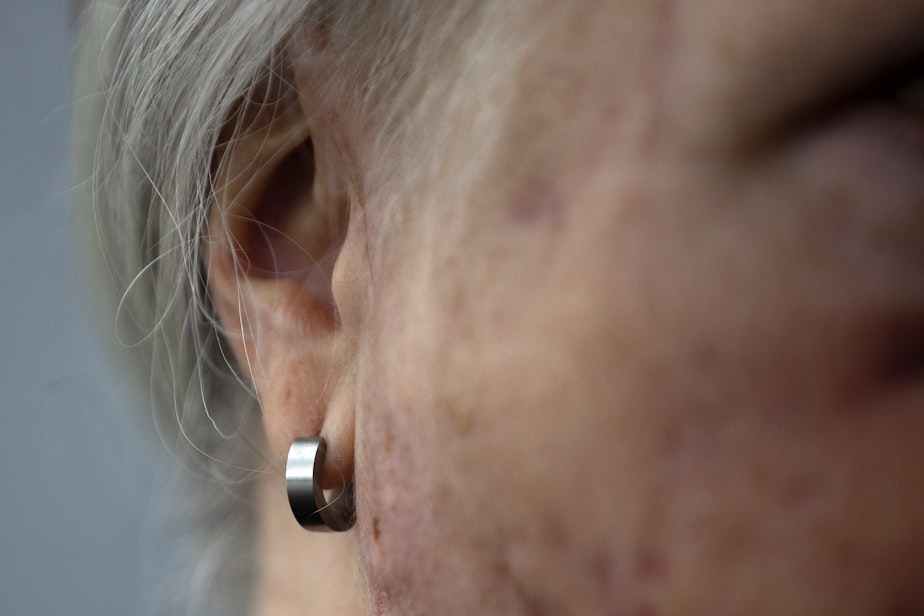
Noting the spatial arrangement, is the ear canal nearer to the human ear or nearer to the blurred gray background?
the human ear

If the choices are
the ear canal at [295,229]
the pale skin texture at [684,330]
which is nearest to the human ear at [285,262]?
the ear canal at [295,229]

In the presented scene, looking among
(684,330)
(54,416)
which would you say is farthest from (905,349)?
(54,416)

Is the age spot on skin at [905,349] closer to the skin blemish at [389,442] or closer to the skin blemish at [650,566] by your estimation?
the skin blemish at [650,566]

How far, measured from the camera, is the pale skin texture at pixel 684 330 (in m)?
0.34

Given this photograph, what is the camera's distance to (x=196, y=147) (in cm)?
56

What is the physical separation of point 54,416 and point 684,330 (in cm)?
84

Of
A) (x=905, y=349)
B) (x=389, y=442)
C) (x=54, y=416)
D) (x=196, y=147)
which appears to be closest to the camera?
(x=905, y=349)

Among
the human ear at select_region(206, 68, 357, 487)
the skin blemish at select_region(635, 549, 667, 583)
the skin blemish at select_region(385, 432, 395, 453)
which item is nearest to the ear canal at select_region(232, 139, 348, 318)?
the human ear at select_region(206, 68, 357, 487)

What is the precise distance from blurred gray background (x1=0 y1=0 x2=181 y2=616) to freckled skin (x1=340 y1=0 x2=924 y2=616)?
45 cm

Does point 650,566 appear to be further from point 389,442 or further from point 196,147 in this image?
point 196,147

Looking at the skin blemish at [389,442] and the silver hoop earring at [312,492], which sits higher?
the skin blemish at [389,442]

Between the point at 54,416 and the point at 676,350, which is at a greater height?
the point at 676,350

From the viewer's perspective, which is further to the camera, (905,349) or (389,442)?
(389,442)

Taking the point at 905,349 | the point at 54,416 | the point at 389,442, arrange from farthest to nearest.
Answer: the point at 54,416, the point at 389,442, the point at 905,349
